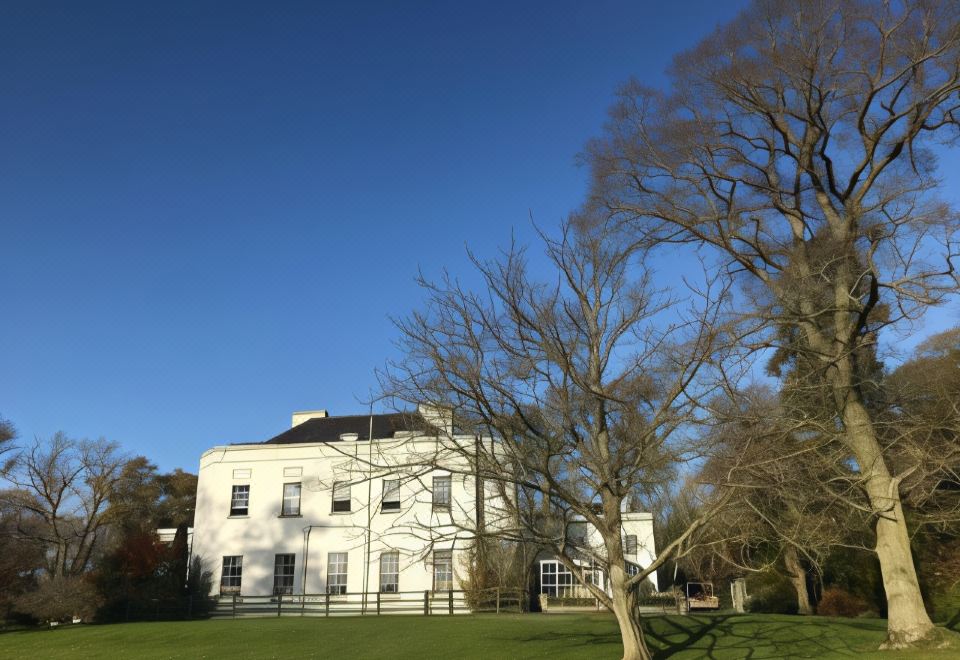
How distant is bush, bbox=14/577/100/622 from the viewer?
2533 cm

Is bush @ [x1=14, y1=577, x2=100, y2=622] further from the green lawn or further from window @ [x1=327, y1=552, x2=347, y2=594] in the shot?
window @ [x1=327, y1=552, x2=347, y2=594]

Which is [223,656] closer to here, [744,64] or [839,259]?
[839,259]

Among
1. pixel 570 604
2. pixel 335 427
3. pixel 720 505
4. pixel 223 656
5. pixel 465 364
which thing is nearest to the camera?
pixel 720 505

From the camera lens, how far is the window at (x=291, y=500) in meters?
32.8

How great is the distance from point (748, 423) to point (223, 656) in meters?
13.9

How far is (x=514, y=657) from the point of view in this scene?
1661 centimetres

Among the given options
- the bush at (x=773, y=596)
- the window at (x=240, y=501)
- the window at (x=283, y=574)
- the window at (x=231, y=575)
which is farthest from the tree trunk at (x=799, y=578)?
the window at (x=240, y=501)

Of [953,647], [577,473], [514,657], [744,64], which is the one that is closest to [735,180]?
[744,64]

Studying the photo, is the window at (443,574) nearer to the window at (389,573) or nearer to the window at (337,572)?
the window at (389,573)

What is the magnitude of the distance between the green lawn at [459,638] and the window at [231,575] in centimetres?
761

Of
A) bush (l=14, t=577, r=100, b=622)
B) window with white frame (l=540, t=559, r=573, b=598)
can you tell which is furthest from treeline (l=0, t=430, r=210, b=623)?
window with white frame (l=540, t=559, r=573, b=598)

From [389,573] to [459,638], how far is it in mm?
12211

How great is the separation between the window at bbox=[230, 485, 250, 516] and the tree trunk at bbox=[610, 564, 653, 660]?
23.7 metres

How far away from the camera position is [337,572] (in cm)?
3133
